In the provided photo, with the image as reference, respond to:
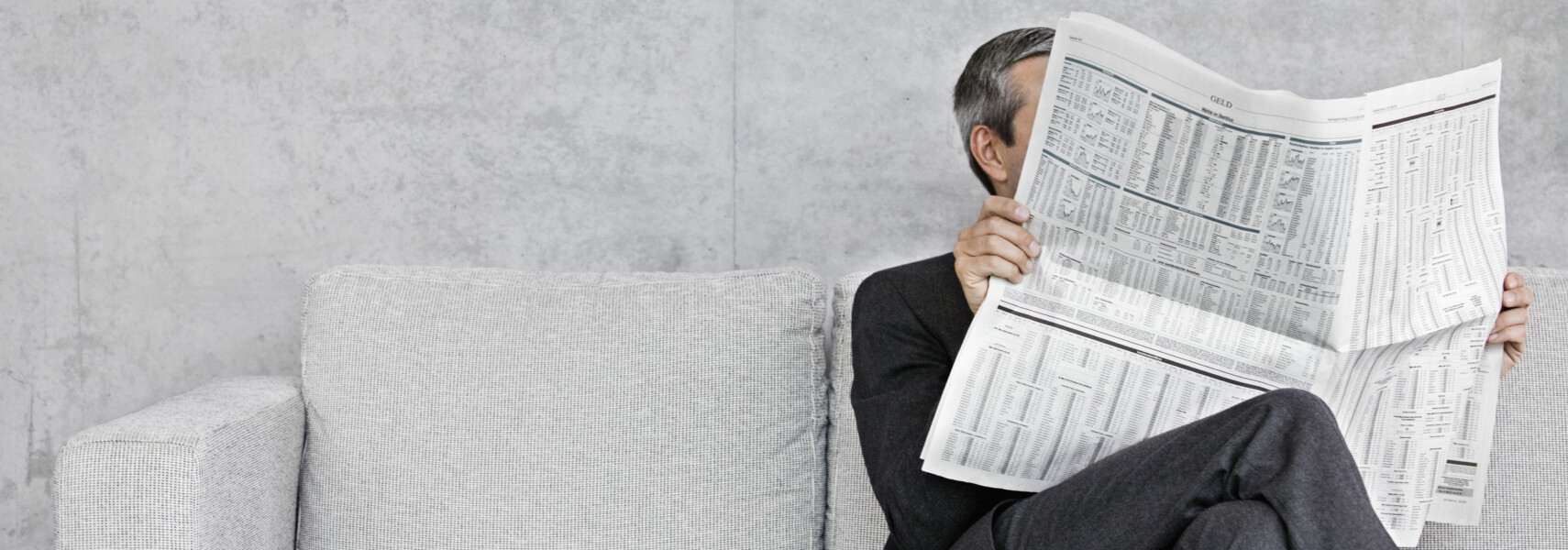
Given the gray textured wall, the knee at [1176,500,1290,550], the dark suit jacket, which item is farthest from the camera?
the gray textured wall

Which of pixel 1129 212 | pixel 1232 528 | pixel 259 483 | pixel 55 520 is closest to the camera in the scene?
pixel 1232 528

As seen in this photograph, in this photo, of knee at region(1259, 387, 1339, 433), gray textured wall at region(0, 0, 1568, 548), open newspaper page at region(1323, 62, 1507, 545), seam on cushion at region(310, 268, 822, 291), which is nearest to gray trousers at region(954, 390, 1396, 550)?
knee at region(1259, 387, 1339, 433)

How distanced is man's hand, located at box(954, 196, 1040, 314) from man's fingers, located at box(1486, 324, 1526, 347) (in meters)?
0.56

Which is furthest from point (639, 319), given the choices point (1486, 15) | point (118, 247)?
point (1486, 15)

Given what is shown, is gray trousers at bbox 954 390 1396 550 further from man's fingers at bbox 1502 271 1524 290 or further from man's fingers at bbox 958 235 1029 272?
man's fingers at bbox 1502 271 1524 290

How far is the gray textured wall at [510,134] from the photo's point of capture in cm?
183

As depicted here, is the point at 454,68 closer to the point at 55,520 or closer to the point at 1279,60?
the point at 55,520

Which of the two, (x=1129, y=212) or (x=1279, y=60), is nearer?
(x=1129, y=212)

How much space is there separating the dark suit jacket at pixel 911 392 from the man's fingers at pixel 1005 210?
0.18 metres

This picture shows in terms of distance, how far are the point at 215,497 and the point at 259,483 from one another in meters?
0.10

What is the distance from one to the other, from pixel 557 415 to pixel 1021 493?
0.64m

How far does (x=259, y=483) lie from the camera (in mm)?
1399

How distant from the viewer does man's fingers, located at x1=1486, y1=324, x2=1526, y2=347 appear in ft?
4.06

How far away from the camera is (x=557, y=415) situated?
1.50 m
